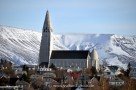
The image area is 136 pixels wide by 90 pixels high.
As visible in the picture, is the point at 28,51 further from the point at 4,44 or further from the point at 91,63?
the point at 91,63

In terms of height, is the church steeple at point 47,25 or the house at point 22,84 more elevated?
the church steeple at point 47,25

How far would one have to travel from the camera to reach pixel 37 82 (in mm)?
59531

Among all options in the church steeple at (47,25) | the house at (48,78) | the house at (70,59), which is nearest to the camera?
the house at (48,78)

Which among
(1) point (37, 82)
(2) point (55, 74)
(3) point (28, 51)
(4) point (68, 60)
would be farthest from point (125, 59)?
(1) point (37, 82)

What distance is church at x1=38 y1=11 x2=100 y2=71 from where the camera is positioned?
89.8 m

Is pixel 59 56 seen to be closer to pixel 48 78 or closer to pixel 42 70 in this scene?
pixel 42 70

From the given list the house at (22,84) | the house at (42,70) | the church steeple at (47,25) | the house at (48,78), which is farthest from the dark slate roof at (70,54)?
the house at (22,84)

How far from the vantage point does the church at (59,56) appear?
8981 cm

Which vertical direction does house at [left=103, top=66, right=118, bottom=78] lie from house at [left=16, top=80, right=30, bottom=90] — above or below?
above

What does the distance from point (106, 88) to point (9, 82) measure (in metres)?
12.0

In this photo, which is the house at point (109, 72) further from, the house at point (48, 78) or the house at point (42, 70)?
the house at point (48, 78)

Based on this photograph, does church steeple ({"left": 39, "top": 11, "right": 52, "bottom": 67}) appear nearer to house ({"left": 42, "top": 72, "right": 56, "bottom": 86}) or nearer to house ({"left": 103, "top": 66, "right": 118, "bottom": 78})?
house ({"left": 103, "top": 66, "right": 118, "bottom": 78})

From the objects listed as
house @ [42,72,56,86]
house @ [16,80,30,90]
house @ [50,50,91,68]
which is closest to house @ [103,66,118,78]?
house @ [50,50,91,68]

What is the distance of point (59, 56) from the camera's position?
9444 centimetres
